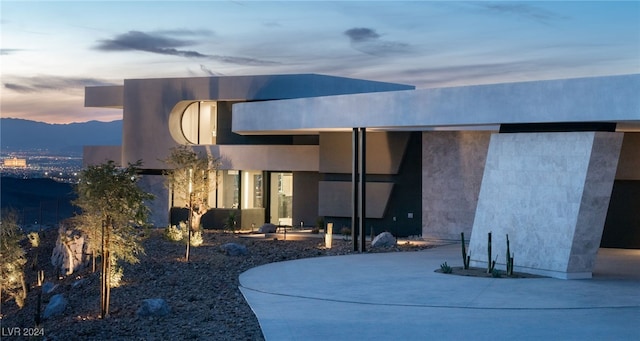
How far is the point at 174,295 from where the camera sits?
17125 millimetres

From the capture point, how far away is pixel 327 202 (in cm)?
3109

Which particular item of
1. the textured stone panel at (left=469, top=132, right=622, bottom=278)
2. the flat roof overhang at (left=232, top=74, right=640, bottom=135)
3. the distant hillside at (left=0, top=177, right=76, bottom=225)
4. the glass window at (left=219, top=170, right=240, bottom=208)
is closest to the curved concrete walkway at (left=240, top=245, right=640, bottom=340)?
the textured stone panel at (left=469, top=132, right=622, bottom=278)

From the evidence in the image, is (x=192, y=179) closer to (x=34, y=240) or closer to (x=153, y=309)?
(x=34, y=240)

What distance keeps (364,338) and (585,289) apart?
21.0 feet

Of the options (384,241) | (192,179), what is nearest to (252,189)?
(192,179)

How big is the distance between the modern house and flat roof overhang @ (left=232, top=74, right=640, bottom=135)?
0.03 m

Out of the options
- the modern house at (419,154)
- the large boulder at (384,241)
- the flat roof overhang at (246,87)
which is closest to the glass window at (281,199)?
the modern house at (419,154)

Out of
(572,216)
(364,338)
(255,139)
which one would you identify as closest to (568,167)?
(572,216)

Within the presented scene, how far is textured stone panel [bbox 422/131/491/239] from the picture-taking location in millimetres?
28188

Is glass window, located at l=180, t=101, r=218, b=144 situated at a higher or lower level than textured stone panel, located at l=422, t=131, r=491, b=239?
higher

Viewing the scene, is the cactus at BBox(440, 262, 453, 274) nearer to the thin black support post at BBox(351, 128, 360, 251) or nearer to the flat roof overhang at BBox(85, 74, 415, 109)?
the thin black support post at BBox(351, 128, 360, 251)

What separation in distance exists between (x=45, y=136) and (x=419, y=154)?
14713 cm

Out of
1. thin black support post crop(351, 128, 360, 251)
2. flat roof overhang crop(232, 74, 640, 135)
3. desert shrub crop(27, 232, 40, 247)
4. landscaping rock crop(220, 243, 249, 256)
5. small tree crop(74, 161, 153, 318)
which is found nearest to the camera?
small tree crop(74, 161, 153, 318)

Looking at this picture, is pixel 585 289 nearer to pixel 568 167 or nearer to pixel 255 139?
pixel 568 167
